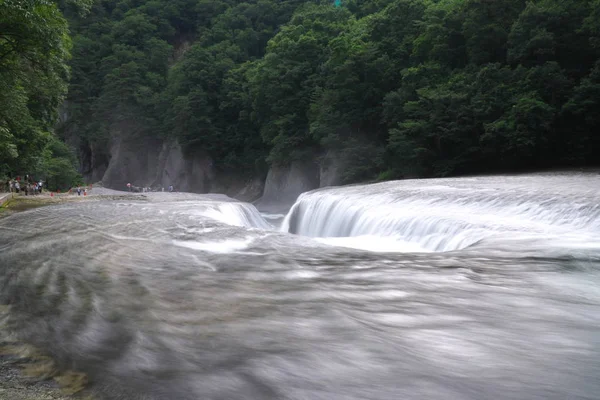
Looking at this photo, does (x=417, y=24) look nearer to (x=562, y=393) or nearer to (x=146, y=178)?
(x=562, y=393)

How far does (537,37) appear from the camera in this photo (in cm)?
2453

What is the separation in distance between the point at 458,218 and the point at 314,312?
666 centimetres

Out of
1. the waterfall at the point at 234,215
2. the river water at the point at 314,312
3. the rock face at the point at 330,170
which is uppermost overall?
the rock face at the point at 330,170

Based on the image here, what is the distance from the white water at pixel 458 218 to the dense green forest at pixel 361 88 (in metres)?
10.6

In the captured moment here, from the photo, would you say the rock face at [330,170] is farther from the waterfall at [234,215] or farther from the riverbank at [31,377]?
the riverbank at [31,377]

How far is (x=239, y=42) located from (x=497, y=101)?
4193 centimetres

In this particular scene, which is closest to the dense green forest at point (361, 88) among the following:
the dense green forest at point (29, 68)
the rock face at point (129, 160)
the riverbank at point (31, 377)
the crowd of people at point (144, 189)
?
the dense green forest at point (29, 68)

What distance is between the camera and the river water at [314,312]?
10.5 feet

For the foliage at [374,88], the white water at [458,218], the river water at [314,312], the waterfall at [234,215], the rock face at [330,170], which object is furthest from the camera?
the rock face at [330,170]

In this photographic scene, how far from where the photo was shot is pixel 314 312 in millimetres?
4613

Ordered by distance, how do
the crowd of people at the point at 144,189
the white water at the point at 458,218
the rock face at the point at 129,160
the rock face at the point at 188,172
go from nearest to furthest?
the white water at the point at 458,218, the crowd of people at the point at 144,189, the rock face at the point at 188,172, the rock face at the point at 129,160

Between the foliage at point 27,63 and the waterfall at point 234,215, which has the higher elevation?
the foliage at point 27,63

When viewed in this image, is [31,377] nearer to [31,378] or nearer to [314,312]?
[31,378]

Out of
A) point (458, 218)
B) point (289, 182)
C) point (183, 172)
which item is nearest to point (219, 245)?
point (458, 218)
